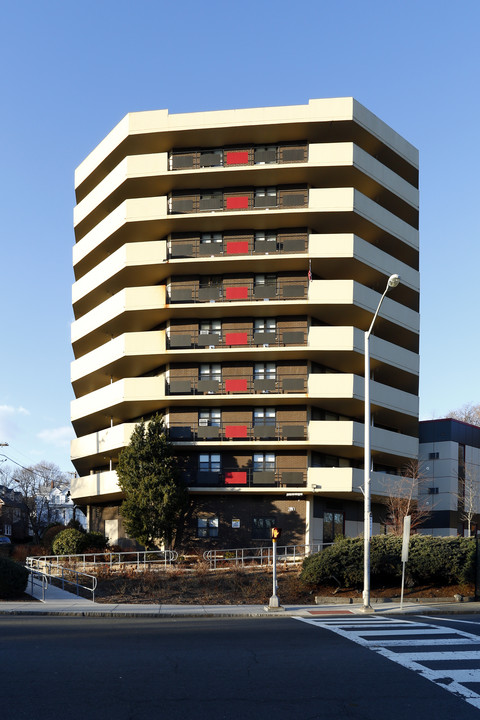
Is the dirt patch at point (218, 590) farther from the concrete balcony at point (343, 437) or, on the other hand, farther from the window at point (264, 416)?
the window at point (264, 416)

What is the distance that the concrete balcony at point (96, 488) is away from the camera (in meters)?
46.8

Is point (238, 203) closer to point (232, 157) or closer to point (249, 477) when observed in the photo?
point (232, 157)

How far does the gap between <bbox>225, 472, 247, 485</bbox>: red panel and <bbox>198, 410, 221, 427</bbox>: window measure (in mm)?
3089

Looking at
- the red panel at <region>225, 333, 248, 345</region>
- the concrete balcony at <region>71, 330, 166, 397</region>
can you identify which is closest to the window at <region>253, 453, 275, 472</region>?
the red panel at <region>225, 333, 248, 345</region>

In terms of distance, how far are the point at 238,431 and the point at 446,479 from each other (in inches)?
679

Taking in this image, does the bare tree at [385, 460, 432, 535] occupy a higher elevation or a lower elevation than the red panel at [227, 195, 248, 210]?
lower

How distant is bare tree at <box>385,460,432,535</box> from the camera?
45.0 metres

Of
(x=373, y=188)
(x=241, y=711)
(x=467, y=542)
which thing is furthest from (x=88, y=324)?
(x=241, y=711)

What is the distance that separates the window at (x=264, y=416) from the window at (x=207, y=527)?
6.16 m

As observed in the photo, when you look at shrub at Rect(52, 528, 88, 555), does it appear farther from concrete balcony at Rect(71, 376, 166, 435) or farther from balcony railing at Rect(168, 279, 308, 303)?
balcony railing at Rect(168, 279, 308, 303)

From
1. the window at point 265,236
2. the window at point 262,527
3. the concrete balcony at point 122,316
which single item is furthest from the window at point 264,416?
the window at point 265,236

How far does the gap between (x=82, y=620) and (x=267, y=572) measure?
13000mm

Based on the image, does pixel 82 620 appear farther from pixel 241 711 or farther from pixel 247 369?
pixel 247 369

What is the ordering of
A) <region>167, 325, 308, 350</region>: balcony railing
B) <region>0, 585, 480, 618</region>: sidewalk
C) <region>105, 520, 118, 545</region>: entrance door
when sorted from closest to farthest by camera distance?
<region>0, 585, 480, 618</region>: sidewalk → <region>167, 325, 308, 350</region>: balcony railing → <region>105, 520, 118, 545</region>: entrance door
